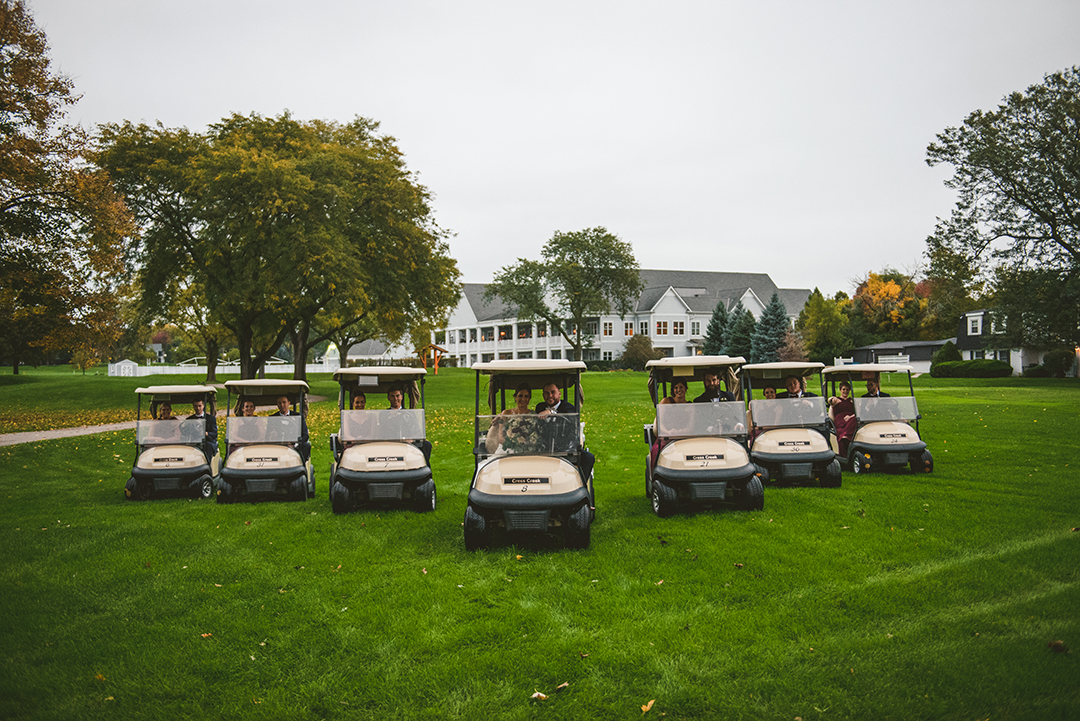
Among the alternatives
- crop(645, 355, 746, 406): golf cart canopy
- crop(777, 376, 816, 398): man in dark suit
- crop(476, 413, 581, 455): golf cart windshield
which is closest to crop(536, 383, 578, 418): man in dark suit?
crop(476, 413, 581, 455): golf cart windshield

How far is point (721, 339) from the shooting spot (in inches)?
2689

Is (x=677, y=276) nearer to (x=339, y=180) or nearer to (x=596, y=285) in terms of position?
(x=596, y=285)

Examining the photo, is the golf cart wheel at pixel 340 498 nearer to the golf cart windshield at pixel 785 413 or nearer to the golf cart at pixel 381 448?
the golf cart at pixel 381 448

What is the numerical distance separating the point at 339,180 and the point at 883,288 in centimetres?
6041

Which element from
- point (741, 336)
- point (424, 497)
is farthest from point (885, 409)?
point (741, 336)

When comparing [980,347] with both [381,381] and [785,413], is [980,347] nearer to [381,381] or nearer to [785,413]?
[785,413]

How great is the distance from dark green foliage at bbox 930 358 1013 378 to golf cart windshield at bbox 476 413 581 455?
46.6 meters

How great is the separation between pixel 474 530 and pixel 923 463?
8454 millimetres

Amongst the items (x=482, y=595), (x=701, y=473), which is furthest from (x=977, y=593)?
(x=482, y=595)

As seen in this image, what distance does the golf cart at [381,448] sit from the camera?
941 centimetres

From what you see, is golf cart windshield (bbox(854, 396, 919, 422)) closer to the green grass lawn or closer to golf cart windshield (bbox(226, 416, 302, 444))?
the green grass lawn

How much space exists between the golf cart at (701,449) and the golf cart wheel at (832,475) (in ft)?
5.76

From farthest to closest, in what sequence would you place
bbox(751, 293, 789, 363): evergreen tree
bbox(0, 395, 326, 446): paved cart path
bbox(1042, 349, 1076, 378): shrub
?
bbox(751, 293, 789, 363): evergreen tree < bbox(1042, 349, 1076, 378): shrub < bbox(0, 395, 326, 446): paved cart path

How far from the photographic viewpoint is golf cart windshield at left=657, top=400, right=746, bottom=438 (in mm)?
9500
